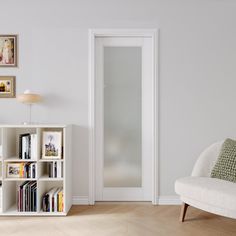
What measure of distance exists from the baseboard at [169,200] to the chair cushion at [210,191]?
27.2 inches

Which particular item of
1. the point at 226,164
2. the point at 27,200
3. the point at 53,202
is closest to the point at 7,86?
the point at 27,200

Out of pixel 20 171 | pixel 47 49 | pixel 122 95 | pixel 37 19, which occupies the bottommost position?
pixel 20 171

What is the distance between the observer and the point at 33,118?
369 cm

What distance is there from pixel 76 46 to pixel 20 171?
5.08 feet

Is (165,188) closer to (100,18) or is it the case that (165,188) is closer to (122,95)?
(122,95)

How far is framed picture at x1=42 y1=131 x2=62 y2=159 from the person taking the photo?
3.32 m

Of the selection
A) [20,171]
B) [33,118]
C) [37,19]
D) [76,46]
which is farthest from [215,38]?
[20,171]

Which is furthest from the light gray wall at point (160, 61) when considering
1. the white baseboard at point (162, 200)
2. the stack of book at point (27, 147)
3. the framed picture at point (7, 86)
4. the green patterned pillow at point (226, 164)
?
the green patterned pillow at point (226, 164)

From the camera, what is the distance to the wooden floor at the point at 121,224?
2.82 metres

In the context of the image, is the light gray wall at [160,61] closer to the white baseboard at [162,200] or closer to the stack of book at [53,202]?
the white baseboard at [162,200]

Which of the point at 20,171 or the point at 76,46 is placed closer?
the point at 20,171

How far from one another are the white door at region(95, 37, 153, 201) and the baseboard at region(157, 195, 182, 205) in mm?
151

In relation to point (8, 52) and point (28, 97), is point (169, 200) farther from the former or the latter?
point (8, 52)

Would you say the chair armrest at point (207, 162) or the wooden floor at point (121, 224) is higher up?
the chair armrest at point (207, 162)
